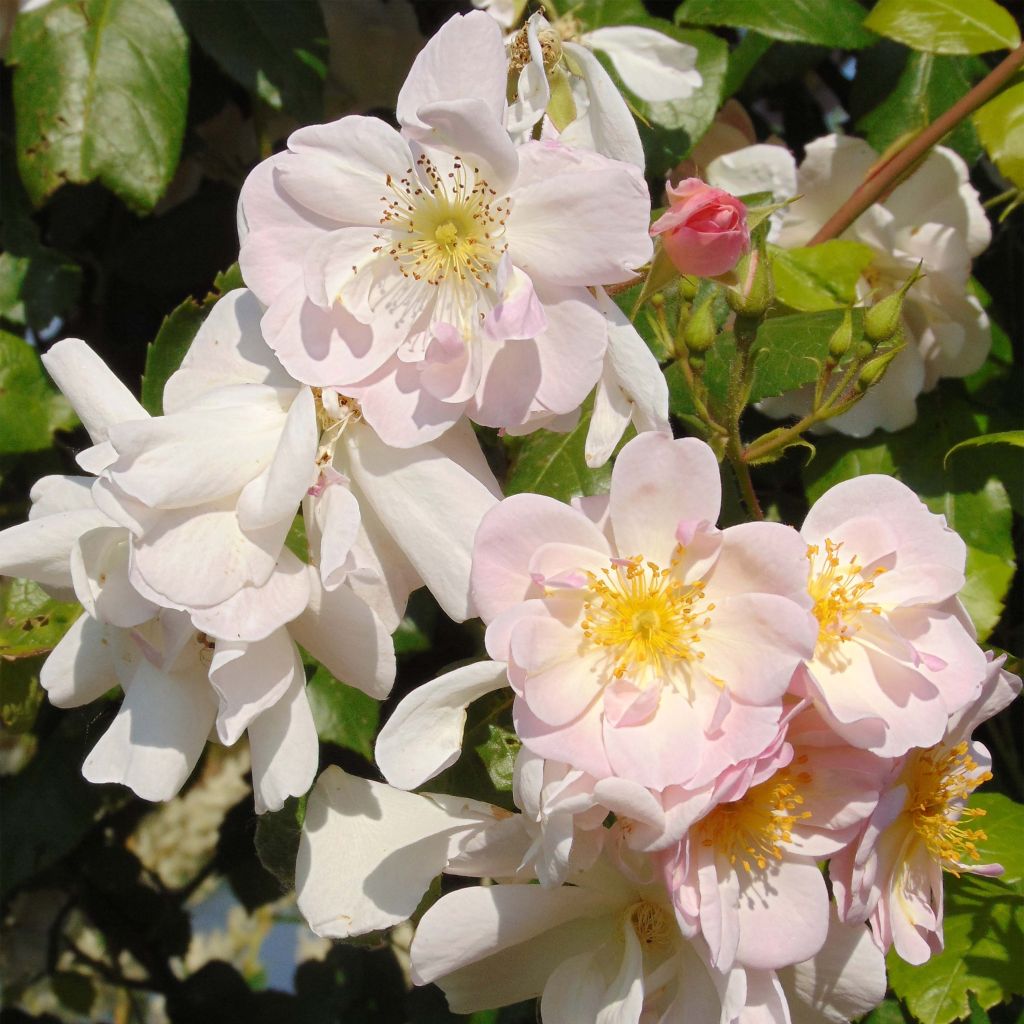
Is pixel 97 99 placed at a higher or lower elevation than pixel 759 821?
higher

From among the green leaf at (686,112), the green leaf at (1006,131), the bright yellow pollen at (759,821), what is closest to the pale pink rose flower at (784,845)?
the bright yellow pollen at (759,821)

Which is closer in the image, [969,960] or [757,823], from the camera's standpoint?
[757,823]

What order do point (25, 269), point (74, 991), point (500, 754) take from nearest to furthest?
point (500, 754) → point (25, 269) → point (74, 991)

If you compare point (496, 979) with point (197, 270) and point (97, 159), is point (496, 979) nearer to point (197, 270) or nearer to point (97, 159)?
point (97, 159)

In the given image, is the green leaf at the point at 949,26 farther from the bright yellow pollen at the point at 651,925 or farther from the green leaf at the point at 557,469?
the bright yellow pollen at the point at 651,925

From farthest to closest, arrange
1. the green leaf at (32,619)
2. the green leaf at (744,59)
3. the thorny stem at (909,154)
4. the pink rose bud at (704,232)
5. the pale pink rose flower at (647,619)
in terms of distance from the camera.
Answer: the green leaf at (744,59)
the thorny stem at (909,154)
the green leaf at (32,619)
the pink rose bud at (704,232)
the pale pink rose flower at (647,619)

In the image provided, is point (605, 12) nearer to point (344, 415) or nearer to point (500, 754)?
point (344, 415)

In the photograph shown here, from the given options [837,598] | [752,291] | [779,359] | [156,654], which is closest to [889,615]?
[837,598]

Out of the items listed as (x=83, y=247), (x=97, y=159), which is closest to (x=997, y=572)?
(x=97, y=159)
